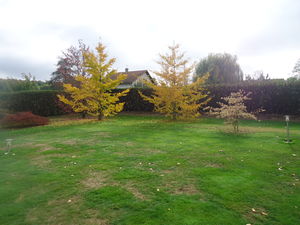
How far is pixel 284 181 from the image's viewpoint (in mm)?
3998

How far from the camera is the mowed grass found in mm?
2867

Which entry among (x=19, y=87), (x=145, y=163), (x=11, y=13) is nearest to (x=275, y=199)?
(x=145, y=163)

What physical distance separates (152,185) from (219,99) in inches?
577

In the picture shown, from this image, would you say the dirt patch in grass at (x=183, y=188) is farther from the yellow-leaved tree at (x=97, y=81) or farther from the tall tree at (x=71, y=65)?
the tall tree at (x=71, y=65)

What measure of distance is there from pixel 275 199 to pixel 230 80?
29684 millimetres

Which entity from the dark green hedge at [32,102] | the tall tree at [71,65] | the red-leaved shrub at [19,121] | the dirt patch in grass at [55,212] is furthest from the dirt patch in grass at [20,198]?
the tall tree at [71,65]

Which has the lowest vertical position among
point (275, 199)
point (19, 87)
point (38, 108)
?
point (275, 199)

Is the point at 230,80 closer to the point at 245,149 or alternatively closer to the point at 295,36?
the point at 295,36

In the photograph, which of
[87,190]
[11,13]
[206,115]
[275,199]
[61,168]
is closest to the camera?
[275,199]

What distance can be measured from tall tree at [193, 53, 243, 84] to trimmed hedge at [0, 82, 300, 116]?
13904 mm

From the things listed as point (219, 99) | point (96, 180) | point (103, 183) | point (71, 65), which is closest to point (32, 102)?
point (71, 65)

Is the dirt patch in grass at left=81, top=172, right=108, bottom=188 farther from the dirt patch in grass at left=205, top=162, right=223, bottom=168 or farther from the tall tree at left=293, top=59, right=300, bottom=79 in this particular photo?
the tall tree at left=293, top=59, right=300, bottom=79

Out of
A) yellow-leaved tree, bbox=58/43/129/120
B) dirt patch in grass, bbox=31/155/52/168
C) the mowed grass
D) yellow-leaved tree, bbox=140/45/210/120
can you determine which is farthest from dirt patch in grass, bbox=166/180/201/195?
yellow-leaved tree, bbox=58/43/129/120

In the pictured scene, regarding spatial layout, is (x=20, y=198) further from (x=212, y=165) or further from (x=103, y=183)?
(x=212, y=165)
